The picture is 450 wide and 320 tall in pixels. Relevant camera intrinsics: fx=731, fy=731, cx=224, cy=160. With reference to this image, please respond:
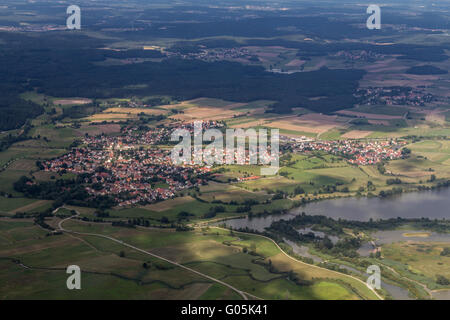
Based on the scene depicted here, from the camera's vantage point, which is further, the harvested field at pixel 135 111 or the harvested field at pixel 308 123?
the harvested field at pixel 135 111

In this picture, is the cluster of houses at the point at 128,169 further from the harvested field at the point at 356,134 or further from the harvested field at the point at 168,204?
the harvested field at the point at 356,134

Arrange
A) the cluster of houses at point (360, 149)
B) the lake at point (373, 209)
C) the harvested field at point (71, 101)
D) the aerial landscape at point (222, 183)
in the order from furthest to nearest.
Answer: the harvested field at point (71, 101) < the cluster of houses at point (360, 149) < the lake at point (373, 209) < the aerial landscape at point (222, 183)

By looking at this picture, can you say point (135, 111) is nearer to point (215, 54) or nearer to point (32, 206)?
point (32, 206)

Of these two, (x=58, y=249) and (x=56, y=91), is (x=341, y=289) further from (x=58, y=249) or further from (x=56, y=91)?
(x=56, y=91)

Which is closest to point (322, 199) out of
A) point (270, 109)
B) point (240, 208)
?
point (240, 208)

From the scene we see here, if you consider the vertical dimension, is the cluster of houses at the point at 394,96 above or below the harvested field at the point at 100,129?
above

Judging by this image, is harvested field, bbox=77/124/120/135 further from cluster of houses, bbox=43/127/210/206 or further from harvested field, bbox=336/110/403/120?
harvested field, bbox=336/110/403/120

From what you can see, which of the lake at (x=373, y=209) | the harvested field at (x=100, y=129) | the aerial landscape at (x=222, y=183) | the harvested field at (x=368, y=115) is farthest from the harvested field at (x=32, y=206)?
the harvested field at (x=368, y=115)
